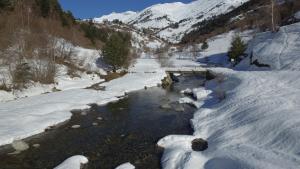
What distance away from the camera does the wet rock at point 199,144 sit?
65.5 feet

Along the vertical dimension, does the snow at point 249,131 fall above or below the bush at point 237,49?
below

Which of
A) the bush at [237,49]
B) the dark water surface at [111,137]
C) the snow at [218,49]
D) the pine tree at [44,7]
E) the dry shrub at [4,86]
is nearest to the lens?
the dark water surface at [111,137]

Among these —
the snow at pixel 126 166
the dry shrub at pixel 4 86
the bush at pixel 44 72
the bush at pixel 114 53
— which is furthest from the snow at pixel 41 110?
the bush at pixel 114 53

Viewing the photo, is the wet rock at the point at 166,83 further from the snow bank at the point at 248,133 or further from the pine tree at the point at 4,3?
the pine tree at the point at 4,3

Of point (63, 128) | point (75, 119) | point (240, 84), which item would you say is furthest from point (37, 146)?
point (240, 84)

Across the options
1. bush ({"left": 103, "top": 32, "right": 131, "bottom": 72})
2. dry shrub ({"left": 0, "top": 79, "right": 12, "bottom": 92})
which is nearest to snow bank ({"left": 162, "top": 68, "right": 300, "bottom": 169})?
dry shrub ({"left": 0, "top": 79, "right": 12, "bottom": 92})

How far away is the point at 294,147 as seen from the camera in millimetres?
15102

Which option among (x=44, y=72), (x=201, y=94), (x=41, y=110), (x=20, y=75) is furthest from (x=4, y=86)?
(x=201, y=94)

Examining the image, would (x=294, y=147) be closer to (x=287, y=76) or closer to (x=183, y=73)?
(x=287, y=76)

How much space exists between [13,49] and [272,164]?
40822 millimetres

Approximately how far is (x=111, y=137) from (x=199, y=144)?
6589 millimetres

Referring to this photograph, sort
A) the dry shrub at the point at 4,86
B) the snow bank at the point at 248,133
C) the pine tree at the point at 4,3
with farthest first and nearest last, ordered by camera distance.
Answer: the pine tree at the point at 4,3 → the dry shrub at the point at 4,86 → the snow bank at the point at 248,133

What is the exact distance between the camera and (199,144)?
20.8 m

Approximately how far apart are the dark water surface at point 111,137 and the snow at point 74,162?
20.1 inches
